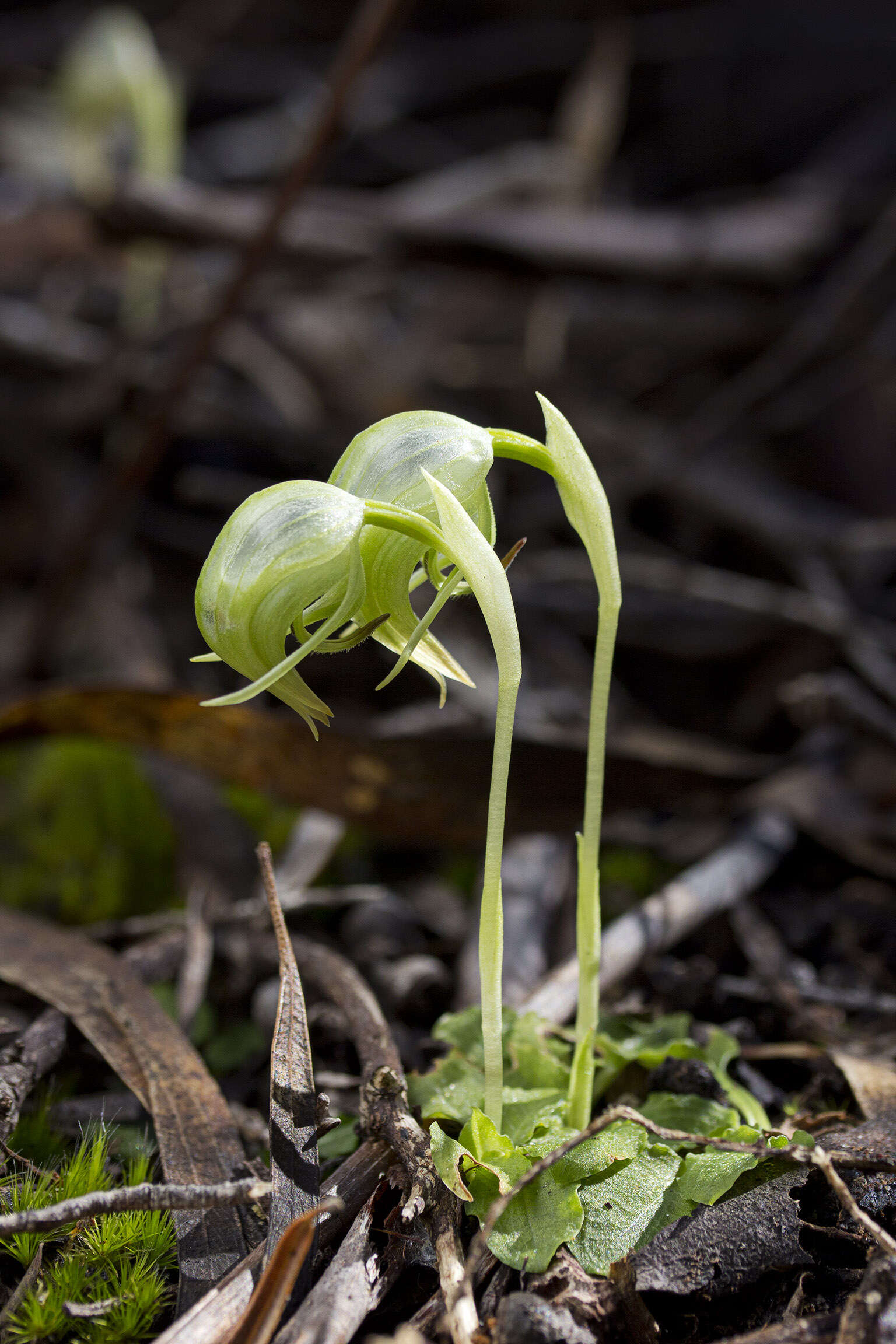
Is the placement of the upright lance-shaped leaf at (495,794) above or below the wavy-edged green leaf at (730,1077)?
above

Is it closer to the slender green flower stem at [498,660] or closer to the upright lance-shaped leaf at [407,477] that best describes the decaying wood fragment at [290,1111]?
the slender green flower stem at [498,660]

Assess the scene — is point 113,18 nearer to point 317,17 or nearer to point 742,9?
point 317,17

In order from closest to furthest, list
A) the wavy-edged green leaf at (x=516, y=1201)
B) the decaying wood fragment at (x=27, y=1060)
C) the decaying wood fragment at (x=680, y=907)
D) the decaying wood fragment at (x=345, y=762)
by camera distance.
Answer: the wavy-edged green leaf at (x=516, y=1201) < the decaying wood fragment at (x=27, y=1060) < the decaying wood fragment at (x=680, y=907) < the decaying wood fragment at (x=345, y=762)

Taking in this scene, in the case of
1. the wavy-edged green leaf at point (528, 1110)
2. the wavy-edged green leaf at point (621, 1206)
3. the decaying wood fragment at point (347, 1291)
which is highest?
the decaying wood fragment at point (347, 1291)

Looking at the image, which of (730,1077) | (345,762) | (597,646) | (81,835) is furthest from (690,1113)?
(81,835)

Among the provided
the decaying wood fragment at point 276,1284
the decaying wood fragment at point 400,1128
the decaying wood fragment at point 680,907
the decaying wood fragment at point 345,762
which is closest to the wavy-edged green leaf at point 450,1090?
the decaying wood fragment at point 400,1128

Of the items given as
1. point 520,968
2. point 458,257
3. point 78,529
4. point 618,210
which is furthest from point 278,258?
point 520,968
